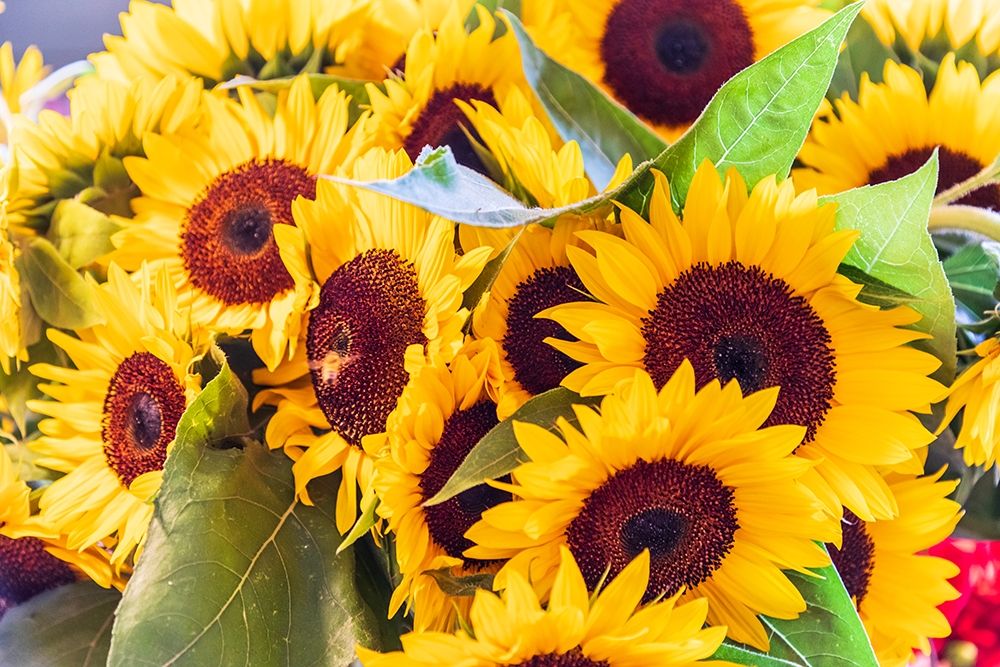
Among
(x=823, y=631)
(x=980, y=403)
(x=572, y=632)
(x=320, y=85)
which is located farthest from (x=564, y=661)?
(x=320, y=85)

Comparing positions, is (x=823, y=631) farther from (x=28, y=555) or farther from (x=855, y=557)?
(x=28, y=555)

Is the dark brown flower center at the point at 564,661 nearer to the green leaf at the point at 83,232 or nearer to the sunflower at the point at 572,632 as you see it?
the sunflower at the point at 572,632

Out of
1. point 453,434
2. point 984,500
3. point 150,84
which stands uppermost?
point 150,84

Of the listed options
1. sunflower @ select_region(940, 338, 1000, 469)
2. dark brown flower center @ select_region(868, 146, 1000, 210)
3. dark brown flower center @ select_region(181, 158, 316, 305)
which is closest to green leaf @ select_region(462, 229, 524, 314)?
dark brown flower center @ select_region(181, 158, 316, 305)

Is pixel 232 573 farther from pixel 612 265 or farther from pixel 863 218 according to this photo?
pixel 863 218

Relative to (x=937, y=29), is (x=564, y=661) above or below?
below

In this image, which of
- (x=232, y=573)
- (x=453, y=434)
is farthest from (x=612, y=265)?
(x=232, y=573)

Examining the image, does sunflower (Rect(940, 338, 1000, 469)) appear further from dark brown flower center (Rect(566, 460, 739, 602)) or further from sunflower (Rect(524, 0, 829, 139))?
sunflower (Rect(524, 0, 829, 139))
